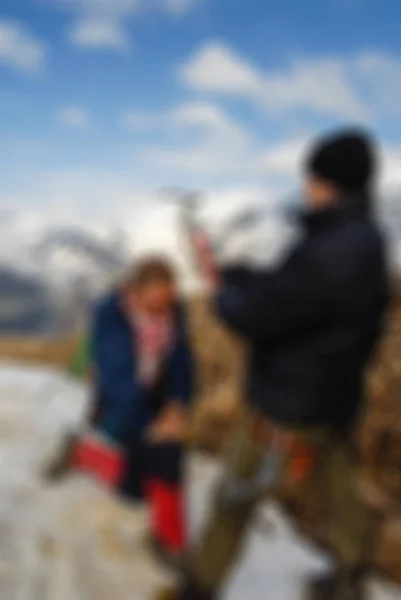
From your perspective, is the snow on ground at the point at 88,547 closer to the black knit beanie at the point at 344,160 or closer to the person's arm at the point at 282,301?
the person's arm at the point at 282,301

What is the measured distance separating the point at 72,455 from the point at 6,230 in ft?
334

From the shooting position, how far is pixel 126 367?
4.38 m

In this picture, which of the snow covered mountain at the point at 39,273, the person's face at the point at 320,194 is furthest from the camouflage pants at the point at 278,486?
the snow covered mountain at the point at 39,273

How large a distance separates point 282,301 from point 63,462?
2.45m

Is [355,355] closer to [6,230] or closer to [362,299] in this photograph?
[362,299]

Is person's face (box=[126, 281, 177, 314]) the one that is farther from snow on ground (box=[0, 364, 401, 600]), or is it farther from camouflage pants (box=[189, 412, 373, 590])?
snow on ground (box=[0, 364, 401, 600])

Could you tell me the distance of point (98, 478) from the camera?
4965 millimetres

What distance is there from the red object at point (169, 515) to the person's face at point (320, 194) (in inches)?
67.8

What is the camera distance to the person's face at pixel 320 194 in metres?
3.31

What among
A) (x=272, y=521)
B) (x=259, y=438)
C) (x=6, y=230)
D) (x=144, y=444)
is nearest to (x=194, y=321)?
(x=272, y=521)

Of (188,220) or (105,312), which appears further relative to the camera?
(105,312)

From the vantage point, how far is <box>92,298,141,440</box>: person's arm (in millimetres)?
4363

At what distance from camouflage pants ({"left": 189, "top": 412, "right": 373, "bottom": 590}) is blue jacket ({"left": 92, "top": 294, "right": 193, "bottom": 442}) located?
37.1 inches

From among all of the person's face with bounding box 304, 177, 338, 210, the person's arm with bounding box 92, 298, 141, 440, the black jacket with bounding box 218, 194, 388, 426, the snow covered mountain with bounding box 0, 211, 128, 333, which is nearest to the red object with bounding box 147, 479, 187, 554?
the person's arm with bounding box 92, 298, 141, 440
